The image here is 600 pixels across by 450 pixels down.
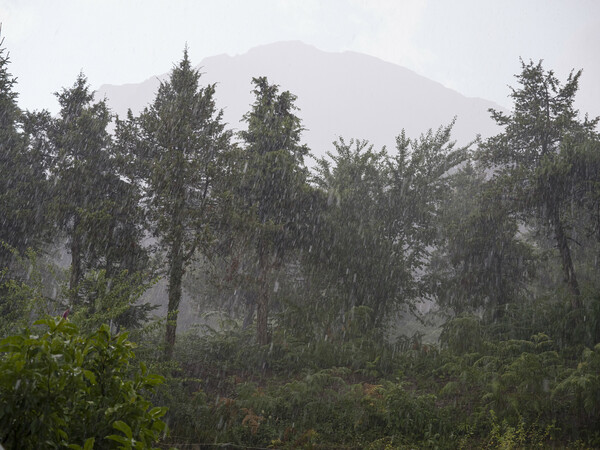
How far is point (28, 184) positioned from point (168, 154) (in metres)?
5.94

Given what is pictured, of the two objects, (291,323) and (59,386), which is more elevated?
(59,386)

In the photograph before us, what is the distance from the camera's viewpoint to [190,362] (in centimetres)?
1424

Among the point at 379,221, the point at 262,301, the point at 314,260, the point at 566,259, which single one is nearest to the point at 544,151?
the point at 566,259

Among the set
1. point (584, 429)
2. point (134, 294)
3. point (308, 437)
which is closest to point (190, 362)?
point (308, 437)

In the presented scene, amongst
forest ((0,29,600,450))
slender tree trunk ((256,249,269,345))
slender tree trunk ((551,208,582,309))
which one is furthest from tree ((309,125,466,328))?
slender tree trunk ((551,208,582,309))

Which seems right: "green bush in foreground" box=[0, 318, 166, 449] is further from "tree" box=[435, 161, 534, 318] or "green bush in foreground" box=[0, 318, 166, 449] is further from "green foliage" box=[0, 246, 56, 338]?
"tree" box=[435, 161, 534, 318]

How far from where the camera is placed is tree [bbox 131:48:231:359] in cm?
1234

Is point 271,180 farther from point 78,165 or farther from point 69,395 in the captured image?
point 69,395

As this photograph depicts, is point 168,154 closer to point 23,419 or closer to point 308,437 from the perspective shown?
point 308,437

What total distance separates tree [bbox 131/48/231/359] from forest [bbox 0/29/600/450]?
0.23ft

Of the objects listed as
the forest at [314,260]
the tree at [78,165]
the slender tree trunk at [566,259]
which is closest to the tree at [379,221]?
the forest at [314,260]

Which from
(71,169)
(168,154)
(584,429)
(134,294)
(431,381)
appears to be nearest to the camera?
(134,294)

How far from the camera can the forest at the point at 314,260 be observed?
29.1 feet

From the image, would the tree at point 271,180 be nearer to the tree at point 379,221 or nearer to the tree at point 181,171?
the tree at point 379,221
